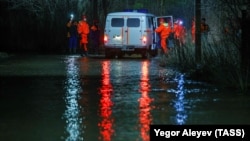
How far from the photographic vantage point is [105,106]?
11.7 meters

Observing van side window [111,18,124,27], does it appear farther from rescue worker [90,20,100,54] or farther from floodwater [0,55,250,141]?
floodwater [0,55,250,141]

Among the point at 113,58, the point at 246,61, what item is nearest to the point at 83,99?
the point at 246,61

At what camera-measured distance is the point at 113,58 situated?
29.6 metres

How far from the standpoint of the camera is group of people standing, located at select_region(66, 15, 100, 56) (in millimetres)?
32500

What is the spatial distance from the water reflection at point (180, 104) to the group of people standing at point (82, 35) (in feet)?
54.2

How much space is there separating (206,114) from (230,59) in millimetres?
5244

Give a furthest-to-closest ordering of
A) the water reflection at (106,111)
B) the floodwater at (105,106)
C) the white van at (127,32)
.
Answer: the white van at (127,32), the floodwater at (105,106), the water reflection at (106,111)

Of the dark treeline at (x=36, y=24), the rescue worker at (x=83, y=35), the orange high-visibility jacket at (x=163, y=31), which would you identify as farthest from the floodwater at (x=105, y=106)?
the dark treeline at (x=36, y=24)

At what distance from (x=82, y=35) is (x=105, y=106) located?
69.2ft

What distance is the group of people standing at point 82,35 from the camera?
3250 centimetres

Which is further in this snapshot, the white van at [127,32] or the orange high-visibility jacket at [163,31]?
the orange high-visibility jacket at [163,31]

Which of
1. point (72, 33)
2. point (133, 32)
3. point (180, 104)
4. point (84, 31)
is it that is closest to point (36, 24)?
point (72, 33)

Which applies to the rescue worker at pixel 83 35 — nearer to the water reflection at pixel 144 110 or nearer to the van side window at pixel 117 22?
the van side window at pixel 117 22

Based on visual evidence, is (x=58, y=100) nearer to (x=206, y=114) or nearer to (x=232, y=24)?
(x=206, y=114)
